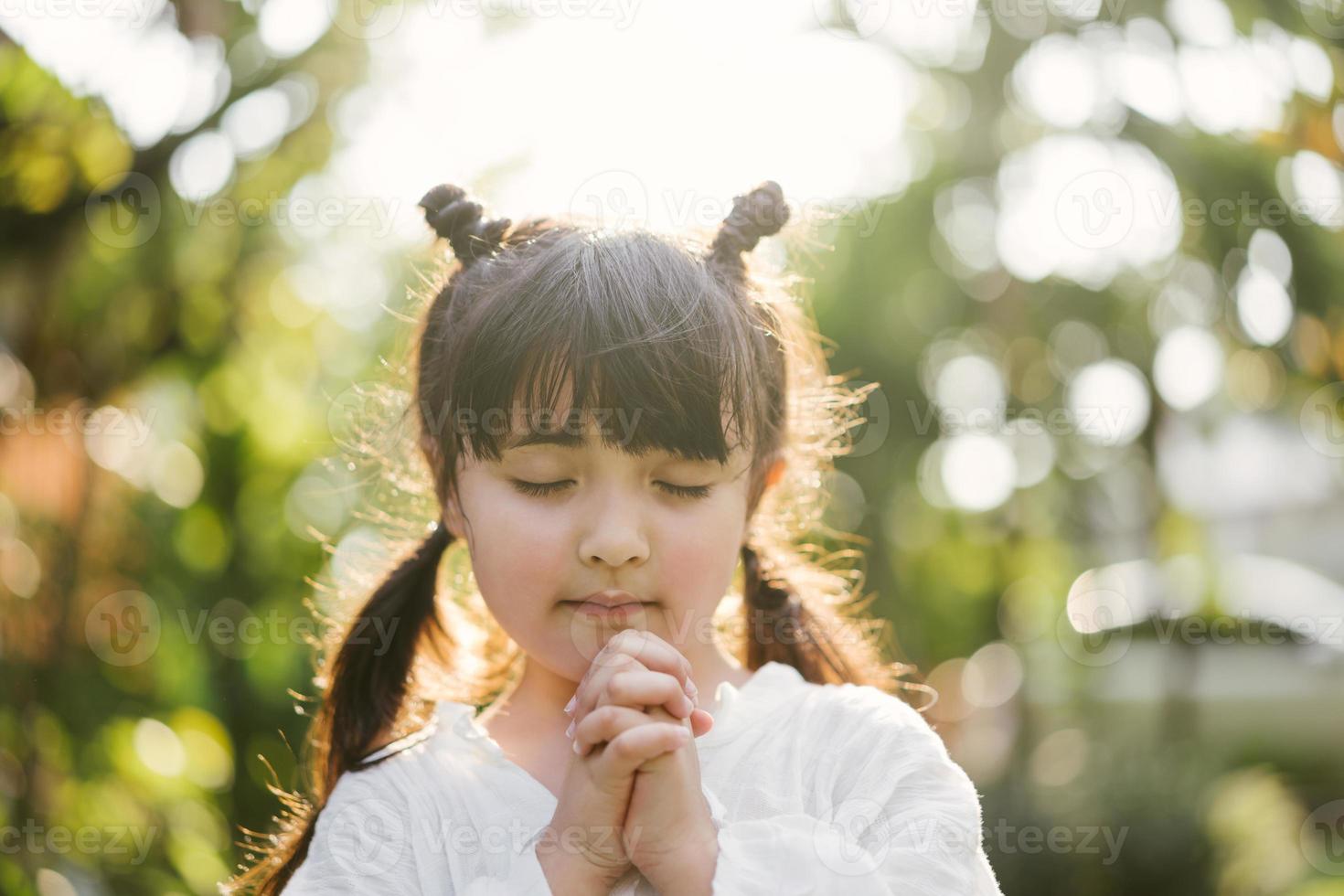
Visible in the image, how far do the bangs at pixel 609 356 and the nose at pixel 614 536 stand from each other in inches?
3.1

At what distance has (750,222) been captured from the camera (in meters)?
2.03

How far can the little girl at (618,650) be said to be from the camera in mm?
1547

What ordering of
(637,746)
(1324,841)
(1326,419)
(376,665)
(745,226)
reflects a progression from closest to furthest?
(637,746)
(745,226)
(376,665)
(1326,419)
(1324,841)

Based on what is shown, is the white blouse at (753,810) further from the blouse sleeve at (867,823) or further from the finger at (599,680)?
the finger at (599,680)

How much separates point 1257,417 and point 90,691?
5816 mm

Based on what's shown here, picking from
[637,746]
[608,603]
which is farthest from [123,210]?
[637,746]

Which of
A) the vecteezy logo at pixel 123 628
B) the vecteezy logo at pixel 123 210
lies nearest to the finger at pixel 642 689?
the vecteezy logo at pixel 123 210

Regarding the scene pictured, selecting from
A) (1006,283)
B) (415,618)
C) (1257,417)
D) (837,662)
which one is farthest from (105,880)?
(1257,417)

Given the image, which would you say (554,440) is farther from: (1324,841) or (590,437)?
(1324,841)

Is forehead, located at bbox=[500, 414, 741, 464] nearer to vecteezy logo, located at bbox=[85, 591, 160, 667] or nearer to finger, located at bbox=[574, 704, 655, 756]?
finger, located at bbox=[574, 704, 655, 756]

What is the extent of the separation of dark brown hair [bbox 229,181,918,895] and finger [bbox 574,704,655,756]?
0.37m

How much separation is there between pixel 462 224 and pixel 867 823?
1174 millimetres

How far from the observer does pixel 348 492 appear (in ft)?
16.5

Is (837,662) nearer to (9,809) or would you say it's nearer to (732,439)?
(732,439)
